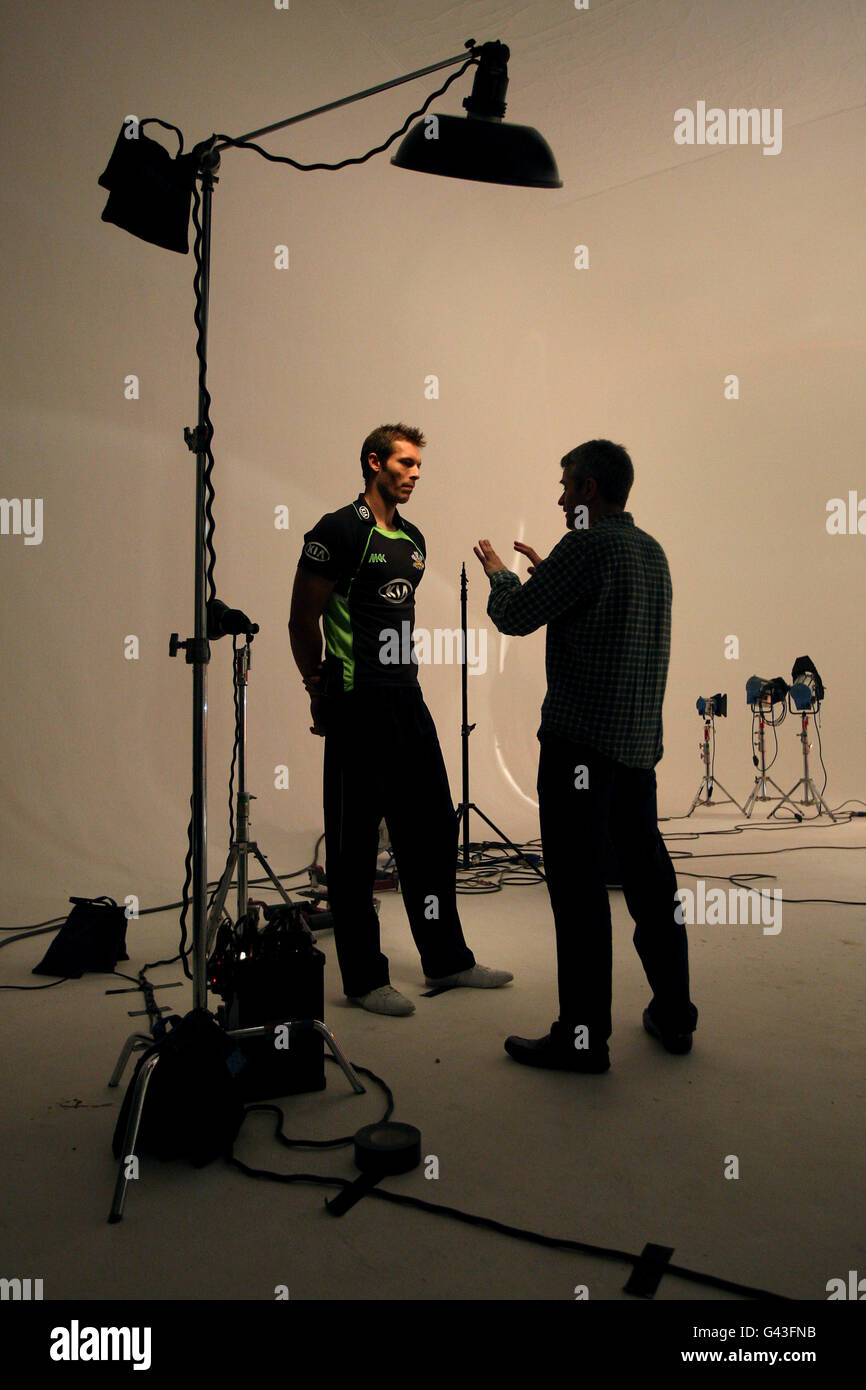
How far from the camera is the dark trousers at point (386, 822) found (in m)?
2.30

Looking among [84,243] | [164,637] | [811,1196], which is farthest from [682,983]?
[84,243]

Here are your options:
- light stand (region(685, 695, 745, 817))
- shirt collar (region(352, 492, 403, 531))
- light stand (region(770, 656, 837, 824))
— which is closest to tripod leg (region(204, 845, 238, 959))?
shirt collar (region(352, 492, 403, 531))

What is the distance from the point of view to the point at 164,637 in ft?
13.4

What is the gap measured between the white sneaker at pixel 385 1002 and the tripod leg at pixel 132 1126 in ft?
2.67

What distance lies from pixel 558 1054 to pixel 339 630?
1157 millimetres

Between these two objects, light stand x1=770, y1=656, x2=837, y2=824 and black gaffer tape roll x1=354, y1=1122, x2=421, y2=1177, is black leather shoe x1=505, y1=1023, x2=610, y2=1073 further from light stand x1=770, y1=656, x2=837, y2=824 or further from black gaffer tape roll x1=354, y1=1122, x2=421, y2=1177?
light stand x1=770, y1=656, x2=837, y2=824

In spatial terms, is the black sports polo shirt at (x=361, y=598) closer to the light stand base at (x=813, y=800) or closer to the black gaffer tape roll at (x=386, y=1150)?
the black gaffer tape roll at (x=386, y=1150)

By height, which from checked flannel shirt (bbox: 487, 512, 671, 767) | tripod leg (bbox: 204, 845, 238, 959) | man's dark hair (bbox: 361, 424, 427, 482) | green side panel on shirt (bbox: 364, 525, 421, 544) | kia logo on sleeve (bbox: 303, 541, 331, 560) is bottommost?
tripod leg (bbox: 204, 845, 238, 959)

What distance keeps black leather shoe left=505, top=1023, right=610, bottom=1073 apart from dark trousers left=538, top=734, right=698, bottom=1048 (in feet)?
0.08

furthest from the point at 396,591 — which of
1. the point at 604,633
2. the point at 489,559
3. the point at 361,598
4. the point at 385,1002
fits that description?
the point at 385,1002

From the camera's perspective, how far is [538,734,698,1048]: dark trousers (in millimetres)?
1835
